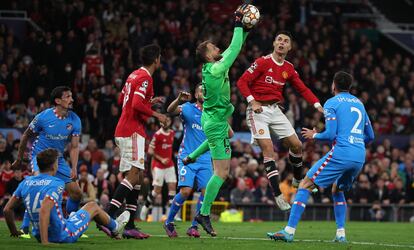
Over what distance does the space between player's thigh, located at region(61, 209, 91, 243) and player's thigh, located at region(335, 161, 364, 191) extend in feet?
12.3

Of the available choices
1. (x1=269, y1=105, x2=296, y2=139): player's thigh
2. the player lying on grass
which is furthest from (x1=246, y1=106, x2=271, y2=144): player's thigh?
the player lying on grass

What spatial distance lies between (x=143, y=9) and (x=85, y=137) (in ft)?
21.4

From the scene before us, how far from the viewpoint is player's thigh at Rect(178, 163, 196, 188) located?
16.9 metres

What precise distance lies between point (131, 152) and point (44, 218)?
229 centimetres

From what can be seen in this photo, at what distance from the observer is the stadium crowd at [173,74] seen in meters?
25.9

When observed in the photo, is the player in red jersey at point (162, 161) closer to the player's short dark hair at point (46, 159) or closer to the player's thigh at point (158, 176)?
the player's thigh at point (158, 176)

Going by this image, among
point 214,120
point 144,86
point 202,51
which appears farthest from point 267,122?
point 144,86

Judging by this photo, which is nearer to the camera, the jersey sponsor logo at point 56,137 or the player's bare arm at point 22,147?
the player's bare arm at point 22,147

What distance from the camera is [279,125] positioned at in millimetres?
15656

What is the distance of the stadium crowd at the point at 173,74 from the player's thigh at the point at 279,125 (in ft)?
29.3

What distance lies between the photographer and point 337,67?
32.7 metres

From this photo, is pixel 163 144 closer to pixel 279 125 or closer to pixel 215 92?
pixel 279 125

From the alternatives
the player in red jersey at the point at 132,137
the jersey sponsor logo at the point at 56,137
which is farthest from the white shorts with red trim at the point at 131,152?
the jersey sponsor logo at the point at 56,137

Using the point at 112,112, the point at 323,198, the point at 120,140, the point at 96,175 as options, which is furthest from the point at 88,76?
the point at 120,140
